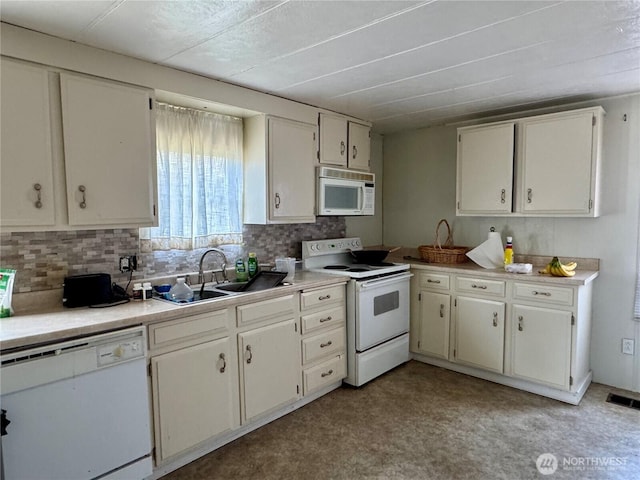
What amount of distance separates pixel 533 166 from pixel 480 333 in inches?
54.9

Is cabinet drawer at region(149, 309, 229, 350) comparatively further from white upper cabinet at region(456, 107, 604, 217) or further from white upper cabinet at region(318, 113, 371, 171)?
white upper cabinet at region(456, 107, 604, 217)

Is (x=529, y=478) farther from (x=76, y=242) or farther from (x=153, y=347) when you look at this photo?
(x=76, y=242)

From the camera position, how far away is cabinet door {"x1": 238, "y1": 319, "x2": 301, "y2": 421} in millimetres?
2422

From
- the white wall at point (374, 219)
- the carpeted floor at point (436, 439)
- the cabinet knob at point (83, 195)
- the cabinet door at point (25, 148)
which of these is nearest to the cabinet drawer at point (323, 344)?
the carpeted floor at point (436, 439)

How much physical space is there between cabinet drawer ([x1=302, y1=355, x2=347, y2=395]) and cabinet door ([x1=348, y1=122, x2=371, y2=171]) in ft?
5.54

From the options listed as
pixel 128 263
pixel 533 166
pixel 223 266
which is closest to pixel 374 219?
pixel 533 166

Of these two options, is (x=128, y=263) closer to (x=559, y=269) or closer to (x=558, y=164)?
(x=559, y=269)

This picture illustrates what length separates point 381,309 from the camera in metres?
3.28

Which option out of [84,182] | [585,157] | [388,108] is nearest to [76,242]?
[84,182]

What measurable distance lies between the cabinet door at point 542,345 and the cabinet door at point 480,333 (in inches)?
4.6

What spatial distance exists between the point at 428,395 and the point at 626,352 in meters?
1.56

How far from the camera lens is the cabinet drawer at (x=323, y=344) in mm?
2807

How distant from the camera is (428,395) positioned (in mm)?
3004

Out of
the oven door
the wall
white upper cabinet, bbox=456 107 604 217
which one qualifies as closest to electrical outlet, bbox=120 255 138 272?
the oven door
